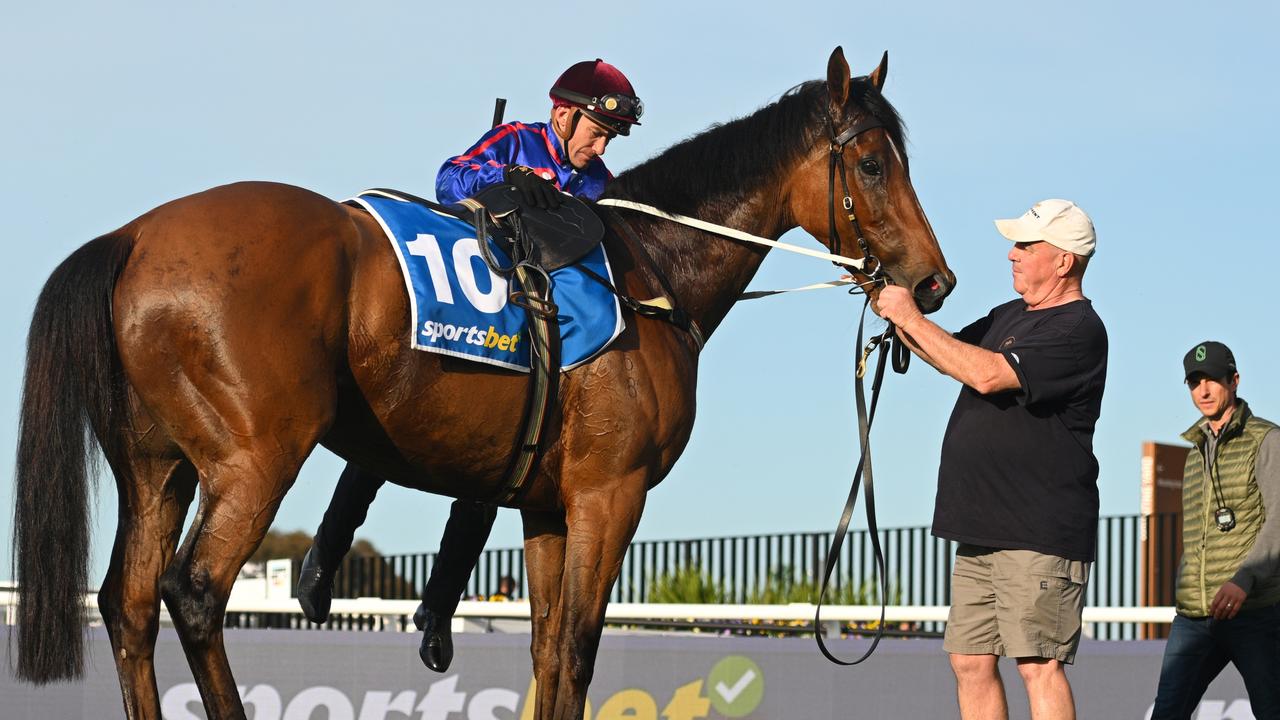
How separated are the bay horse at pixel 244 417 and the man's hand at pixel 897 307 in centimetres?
69

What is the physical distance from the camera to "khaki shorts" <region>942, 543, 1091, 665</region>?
408cm

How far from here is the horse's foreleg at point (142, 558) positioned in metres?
4.01

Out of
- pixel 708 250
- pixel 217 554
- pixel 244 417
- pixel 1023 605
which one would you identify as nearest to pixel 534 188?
pixel 708 250

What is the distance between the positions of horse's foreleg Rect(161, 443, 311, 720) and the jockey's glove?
115 cm

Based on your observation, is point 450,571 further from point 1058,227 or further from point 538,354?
point 1058,227

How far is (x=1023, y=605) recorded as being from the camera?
4090 millimetres

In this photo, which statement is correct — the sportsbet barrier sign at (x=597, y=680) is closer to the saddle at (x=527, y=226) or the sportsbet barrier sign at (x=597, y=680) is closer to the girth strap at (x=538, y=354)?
the girth strap at (x=538, y=354)

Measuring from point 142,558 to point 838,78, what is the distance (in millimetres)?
2647

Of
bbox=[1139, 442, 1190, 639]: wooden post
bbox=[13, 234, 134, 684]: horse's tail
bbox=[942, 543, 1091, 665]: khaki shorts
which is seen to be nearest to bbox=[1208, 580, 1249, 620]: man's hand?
bbox=[942, 543, 1091, 665]: khaki shorts

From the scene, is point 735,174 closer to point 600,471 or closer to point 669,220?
point 669,220

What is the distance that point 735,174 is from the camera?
5.09 m

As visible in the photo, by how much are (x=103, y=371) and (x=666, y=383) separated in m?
1.66

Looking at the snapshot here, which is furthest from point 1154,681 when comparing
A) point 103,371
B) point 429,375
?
point 103,371

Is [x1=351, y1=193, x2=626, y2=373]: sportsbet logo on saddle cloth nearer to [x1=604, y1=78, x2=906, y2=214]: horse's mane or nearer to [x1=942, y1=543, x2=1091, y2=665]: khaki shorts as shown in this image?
[x1=604, y1=78, x2=906, y2=214]: horse's mane
